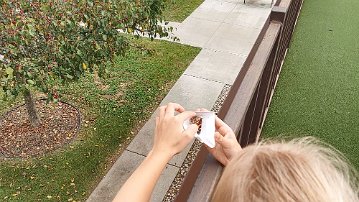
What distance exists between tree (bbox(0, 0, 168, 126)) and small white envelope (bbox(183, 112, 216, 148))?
5.49ft

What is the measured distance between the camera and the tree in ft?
8.99

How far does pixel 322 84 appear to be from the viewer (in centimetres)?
551

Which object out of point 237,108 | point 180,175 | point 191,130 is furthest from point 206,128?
point 180,175

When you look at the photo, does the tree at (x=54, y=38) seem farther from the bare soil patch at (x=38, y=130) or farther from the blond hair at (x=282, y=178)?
the blond hair at (x=282, y=178)

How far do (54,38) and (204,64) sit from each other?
313 centimetres

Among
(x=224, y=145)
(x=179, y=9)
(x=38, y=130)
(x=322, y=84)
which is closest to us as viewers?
(x=224, y=145)

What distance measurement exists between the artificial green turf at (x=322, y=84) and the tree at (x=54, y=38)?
87.1 inches

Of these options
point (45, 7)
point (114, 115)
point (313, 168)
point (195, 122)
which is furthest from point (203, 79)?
point (313, 168)

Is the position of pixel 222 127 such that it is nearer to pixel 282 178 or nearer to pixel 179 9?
pixel 282 178

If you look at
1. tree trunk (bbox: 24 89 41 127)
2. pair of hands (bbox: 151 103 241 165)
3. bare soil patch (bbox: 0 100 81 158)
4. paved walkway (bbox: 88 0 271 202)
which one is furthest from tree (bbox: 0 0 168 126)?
pair of hands (bbox: 151 103 241 165)

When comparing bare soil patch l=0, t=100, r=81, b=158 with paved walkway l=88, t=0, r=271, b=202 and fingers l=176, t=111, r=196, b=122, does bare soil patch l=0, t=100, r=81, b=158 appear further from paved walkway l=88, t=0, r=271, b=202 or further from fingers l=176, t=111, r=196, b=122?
fingers l=176, t=111, r=196, b=122

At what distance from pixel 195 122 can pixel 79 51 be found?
1.76m

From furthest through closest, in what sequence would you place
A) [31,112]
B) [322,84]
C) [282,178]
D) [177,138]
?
[322,84]
[31,112]
[177,138]
[282,178]

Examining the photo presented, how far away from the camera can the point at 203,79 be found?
5.49 metres
